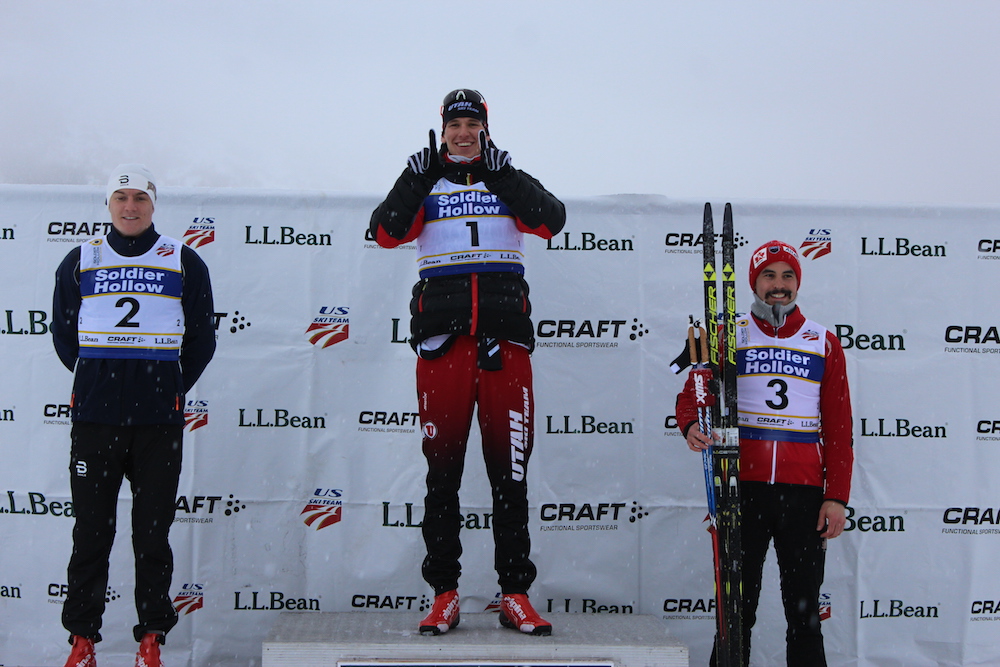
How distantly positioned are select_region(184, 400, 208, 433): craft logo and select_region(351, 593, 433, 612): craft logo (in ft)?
3.58

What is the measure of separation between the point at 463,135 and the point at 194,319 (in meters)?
1.24

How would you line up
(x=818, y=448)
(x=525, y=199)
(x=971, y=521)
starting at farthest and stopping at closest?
(x=971, y=521)
(x=818, y=448)
(x=525, y=199)

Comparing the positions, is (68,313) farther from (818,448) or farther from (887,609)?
(887,609)

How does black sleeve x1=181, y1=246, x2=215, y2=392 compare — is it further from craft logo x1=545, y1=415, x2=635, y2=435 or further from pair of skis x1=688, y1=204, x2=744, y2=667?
pair of skis x1=688, y1=204, x2=744, y2=667

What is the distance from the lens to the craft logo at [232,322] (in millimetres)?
3713

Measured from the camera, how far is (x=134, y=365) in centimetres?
281

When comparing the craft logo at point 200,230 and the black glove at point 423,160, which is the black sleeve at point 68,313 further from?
the black glove at point 423,160

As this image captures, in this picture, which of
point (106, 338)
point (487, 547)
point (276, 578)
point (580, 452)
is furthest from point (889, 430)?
point (106, 338)

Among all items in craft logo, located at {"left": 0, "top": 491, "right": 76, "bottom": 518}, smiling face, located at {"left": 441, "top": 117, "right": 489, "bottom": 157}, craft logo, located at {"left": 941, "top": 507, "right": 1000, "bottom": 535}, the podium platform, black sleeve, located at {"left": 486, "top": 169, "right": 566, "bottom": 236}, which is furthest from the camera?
craft logo, located at {"left": 941, "top": 507, "right": 1000, "bottom": 535}

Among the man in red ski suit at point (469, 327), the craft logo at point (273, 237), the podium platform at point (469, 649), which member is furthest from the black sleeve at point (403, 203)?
the podium platform at point (469, 649)

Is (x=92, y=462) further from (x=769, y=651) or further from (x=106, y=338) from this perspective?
(x=769, y=651)

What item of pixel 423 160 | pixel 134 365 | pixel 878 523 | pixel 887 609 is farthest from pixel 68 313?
pixel 887 609

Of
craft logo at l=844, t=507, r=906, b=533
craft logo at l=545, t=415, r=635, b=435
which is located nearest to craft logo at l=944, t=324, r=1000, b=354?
craft logo at l=844, t=507, r=906, b=533

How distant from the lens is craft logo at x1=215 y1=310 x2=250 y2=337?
3.71 m
